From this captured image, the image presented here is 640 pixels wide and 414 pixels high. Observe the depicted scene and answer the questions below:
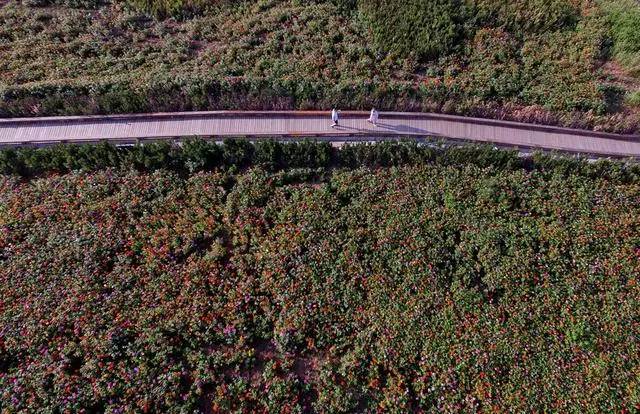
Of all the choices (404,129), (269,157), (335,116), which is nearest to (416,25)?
(404,129)

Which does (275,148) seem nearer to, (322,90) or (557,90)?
(322,90)

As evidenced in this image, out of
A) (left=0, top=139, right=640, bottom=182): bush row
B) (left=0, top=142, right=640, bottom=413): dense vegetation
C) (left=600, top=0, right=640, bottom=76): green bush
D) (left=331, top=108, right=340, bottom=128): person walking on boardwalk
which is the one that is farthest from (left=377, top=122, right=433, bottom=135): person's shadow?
(left=600, top=0, right=640, bottom=76): green bush

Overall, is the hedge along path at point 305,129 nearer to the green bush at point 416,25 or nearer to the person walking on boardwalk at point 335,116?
the person walking on boardwalk at point 335,116

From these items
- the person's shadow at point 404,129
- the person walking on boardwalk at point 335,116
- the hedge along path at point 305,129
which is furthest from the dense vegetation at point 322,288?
the person walking on boardwalk at point 335,116

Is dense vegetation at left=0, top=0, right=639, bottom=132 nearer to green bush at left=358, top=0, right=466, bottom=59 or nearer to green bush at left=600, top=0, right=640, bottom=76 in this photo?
green bush at left=358, top=0, right=466, bottom=59

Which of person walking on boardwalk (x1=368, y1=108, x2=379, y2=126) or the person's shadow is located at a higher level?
person walking on boardwalk (x1=368, y1=108, x2=379, y2=126)

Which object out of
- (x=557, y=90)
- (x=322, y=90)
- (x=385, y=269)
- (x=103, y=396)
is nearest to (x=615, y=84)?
(x=557, y=90)

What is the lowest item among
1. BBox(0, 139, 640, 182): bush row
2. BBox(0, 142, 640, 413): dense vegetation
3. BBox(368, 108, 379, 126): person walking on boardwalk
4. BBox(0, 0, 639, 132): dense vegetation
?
BBox(0, 142, 640, 413): dense vegetation
